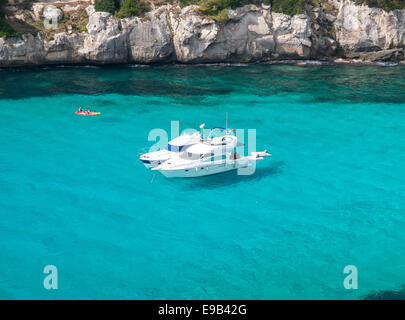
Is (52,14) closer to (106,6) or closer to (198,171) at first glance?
(106,6)

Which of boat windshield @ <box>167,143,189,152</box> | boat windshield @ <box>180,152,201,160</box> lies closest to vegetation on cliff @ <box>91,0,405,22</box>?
boat windshield @ <box>167,143,189,152</box>

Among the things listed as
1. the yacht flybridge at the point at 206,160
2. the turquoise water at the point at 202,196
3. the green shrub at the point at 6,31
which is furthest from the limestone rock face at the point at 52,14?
the yacht flybridge at the point at 206,160

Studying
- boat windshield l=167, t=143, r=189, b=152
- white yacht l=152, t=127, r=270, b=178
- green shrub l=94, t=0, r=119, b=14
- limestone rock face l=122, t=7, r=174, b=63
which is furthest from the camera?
green shrub l=94, t=0, r=119, b=14

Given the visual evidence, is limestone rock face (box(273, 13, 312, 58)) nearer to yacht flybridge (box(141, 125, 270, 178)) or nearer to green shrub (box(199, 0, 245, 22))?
green shrub (box(199, 0, 245, 22))

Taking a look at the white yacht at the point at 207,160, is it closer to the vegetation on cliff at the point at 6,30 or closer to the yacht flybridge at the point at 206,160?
the yacht flybridge at the point at 206,160

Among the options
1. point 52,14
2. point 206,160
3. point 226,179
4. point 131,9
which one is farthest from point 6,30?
point 226,179
